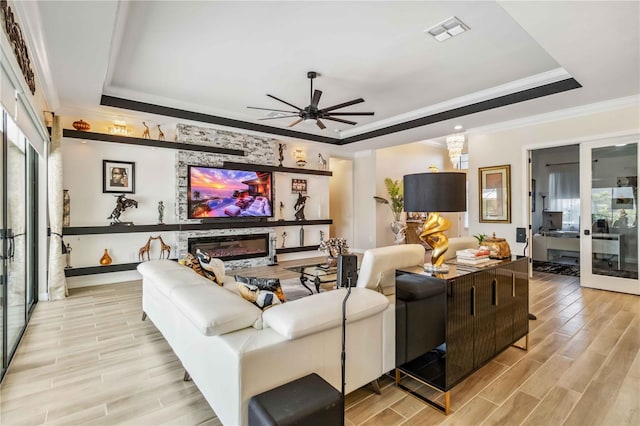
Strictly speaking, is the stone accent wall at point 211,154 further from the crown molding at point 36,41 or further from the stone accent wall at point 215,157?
the crown molding at point 36,41

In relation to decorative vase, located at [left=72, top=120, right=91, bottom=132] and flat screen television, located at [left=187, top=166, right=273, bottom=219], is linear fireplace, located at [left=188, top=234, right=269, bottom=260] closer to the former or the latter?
flat screen television, located at [left=187, top=166, right=273, bottom=219]

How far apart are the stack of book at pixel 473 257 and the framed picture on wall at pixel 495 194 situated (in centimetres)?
410

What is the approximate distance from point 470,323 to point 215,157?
5286 mm

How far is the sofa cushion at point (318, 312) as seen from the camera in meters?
1.67

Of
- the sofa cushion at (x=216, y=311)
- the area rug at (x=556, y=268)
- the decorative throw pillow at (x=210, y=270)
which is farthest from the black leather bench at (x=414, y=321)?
the area rug at (x=556, y=268)

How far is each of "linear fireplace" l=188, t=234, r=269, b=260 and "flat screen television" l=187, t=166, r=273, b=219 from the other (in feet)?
1.45

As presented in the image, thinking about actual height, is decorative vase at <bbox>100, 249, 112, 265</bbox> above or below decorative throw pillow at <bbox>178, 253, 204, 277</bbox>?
below

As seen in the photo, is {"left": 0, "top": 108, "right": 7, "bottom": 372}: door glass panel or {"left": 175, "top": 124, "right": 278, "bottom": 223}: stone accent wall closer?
{"left": 0, "top": 108, "right": 7, "bottom": 372}: door glass panel

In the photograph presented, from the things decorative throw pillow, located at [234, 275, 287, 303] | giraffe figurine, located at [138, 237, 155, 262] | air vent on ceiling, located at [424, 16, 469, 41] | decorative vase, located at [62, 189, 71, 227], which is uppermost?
air vent on ceiling, located at [424, 16, 469, 41]

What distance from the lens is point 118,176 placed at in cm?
520

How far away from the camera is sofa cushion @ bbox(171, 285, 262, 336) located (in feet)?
5.44

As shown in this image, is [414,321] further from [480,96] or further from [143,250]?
[143,250]

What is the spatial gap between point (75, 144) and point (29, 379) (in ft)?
12.6

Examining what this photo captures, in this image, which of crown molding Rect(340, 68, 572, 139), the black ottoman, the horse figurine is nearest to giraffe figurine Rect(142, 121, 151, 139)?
the horse figurine
